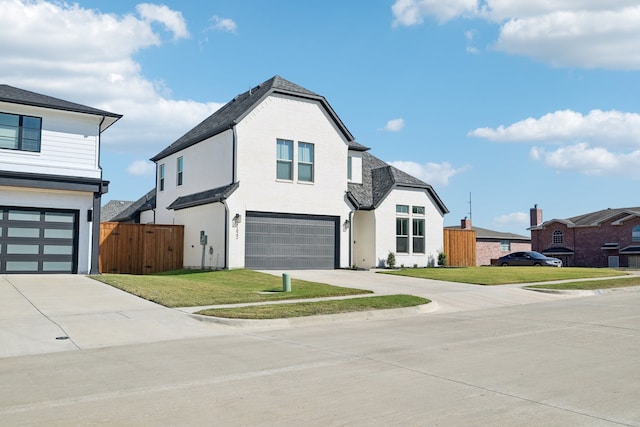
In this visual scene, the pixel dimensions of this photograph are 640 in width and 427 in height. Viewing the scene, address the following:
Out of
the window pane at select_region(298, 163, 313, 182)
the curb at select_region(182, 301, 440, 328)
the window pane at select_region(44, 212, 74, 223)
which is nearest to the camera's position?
the curb at select_region(182, 301, 440, 328)

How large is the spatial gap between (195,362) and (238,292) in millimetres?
8547

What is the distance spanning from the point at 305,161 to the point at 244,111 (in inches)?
151

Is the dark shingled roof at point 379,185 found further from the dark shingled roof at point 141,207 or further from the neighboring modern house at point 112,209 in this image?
the neighboring modern house at point 112,209

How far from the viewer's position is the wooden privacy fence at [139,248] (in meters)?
26.8

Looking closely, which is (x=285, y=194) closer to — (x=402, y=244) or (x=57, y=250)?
(x=402, y=244)

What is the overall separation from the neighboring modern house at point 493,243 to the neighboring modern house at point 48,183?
38728 millimetres

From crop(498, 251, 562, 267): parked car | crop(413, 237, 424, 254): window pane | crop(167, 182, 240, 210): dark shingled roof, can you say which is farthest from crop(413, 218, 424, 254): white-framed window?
crop(498, 251, 562, 267): parked car

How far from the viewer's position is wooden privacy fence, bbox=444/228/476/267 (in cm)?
3469

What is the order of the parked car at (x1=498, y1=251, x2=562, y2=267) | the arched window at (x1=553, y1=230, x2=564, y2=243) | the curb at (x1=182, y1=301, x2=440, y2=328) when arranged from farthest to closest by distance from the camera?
the arched window at (x1=553, y1=230, x2=564, y2=243), the parked car at (x1=498, y1=251, x2=562, y2=267), the curb at (x1=182, y1=301, x2=440, y2=328)

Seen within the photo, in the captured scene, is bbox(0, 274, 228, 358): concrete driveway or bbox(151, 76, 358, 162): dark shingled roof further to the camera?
bbox(151, 76, 358, 162): dark shingled roof

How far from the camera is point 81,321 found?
1301 cm

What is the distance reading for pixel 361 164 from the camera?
32.7 meters

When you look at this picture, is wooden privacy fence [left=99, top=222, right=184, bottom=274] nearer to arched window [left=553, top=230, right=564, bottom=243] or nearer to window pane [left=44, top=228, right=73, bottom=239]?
window pane [left=44, top=228, right=73, bottom=239]

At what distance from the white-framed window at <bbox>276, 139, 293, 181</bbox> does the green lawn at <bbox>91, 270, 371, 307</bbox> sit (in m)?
5.55
